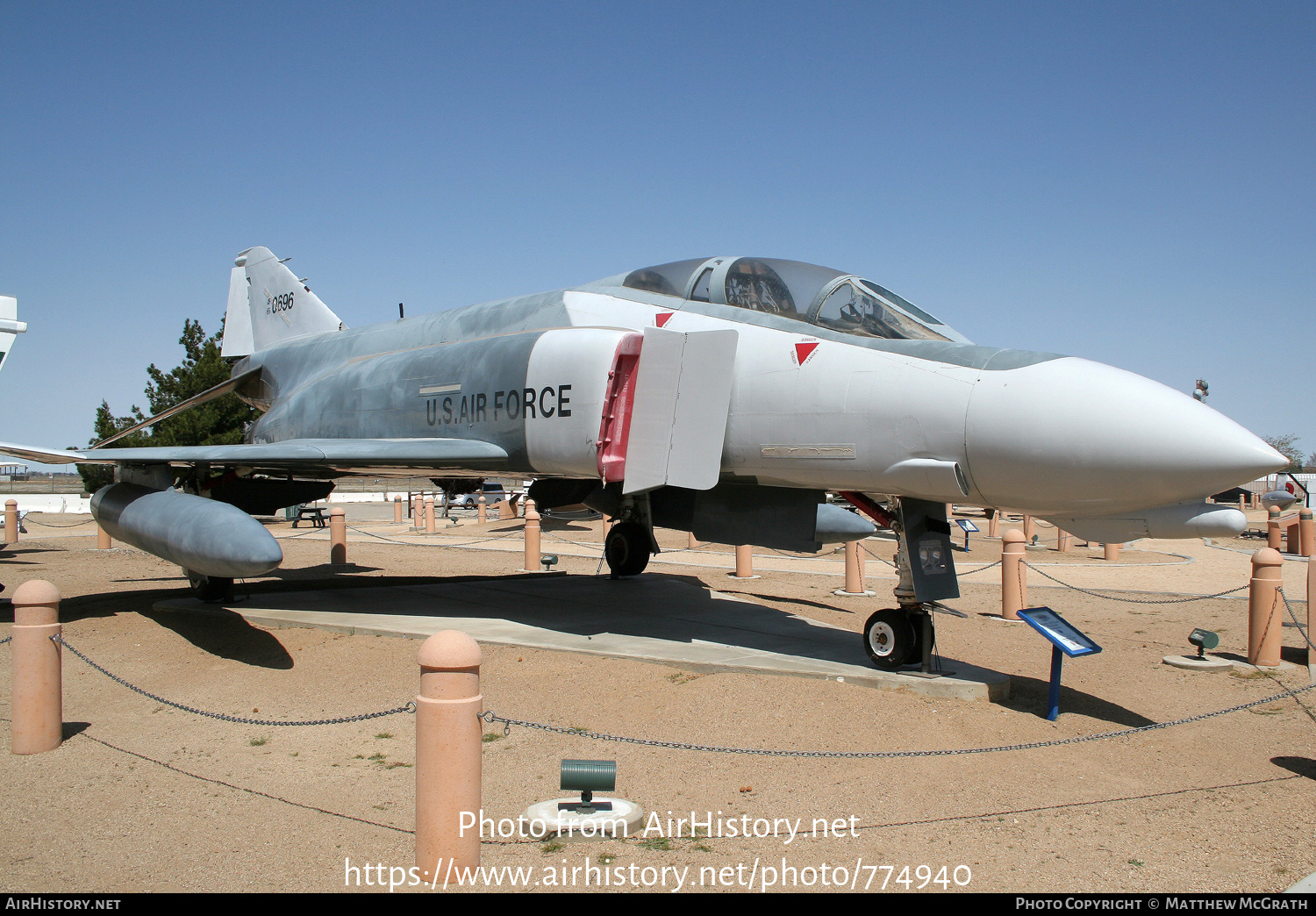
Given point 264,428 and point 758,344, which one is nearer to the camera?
point 758,344

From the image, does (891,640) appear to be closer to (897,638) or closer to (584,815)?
(897,638)

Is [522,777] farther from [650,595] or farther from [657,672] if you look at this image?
[650,595]

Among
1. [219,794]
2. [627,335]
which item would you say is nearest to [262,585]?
[627,335]

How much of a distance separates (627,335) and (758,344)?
1325mm

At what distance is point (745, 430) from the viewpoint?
725 centimetres

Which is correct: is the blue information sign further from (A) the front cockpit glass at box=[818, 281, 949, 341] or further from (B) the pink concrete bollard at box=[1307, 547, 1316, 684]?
(B) the pink concrete bollard at box=[1307, 547, 1316, 684]

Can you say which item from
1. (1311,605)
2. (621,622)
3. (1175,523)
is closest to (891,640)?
(1175,523)

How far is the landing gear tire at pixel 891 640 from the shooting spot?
269 inches

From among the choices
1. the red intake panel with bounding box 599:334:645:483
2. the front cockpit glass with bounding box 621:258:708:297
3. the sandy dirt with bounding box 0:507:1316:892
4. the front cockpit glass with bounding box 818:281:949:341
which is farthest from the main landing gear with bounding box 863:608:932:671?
the front cockpit glass with bounding box 621:258:708:297

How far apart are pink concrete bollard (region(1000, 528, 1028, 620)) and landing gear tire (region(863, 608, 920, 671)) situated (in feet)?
14.1

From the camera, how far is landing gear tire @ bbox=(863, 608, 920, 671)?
22.4 feet

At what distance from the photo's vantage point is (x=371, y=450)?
9469 mm

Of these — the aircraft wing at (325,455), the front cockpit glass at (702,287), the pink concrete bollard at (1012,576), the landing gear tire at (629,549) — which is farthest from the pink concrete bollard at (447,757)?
the landing gear tire at (629,549)

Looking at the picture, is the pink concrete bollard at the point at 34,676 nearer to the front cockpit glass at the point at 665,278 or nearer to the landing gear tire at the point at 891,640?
the front cockpit glass at the point at 665,278
